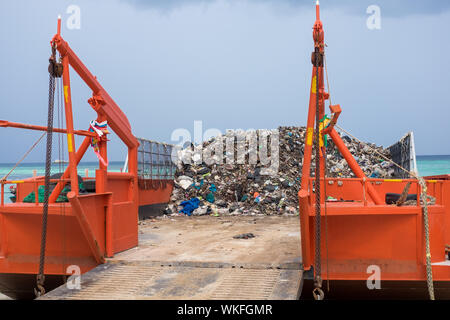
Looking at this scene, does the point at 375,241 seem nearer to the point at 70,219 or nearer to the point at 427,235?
the point at 427,235

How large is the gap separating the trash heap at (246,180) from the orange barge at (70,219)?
20.9 feet

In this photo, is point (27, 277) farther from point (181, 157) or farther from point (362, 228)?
point (181, 157)

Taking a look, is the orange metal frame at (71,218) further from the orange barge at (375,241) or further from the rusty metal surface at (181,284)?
the orange barge at (375,241)

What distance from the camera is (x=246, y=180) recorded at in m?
14.6

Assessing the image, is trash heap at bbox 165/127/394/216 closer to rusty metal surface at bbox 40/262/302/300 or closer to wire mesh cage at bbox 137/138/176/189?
wire mesh cage at bbox 137/138/176/189

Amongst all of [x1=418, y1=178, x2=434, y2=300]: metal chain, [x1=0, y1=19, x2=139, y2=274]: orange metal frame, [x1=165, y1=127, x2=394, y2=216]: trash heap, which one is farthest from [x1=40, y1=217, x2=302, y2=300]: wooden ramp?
[x1=165, y1=127, x2=394, y2=216]: trash heap

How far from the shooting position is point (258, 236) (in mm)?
8719

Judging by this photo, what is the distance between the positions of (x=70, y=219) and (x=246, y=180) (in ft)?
28.9

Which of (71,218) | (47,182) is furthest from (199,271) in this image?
(47,182)

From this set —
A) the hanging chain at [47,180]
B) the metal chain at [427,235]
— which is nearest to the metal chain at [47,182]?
the hanging chain at [47,180]

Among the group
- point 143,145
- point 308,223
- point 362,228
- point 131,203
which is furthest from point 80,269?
point 143,145

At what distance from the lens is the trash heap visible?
1345cm

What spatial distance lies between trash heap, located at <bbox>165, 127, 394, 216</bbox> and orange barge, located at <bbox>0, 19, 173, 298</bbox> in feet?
20.9

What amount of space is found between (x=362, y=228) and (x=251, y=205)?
315 inches
